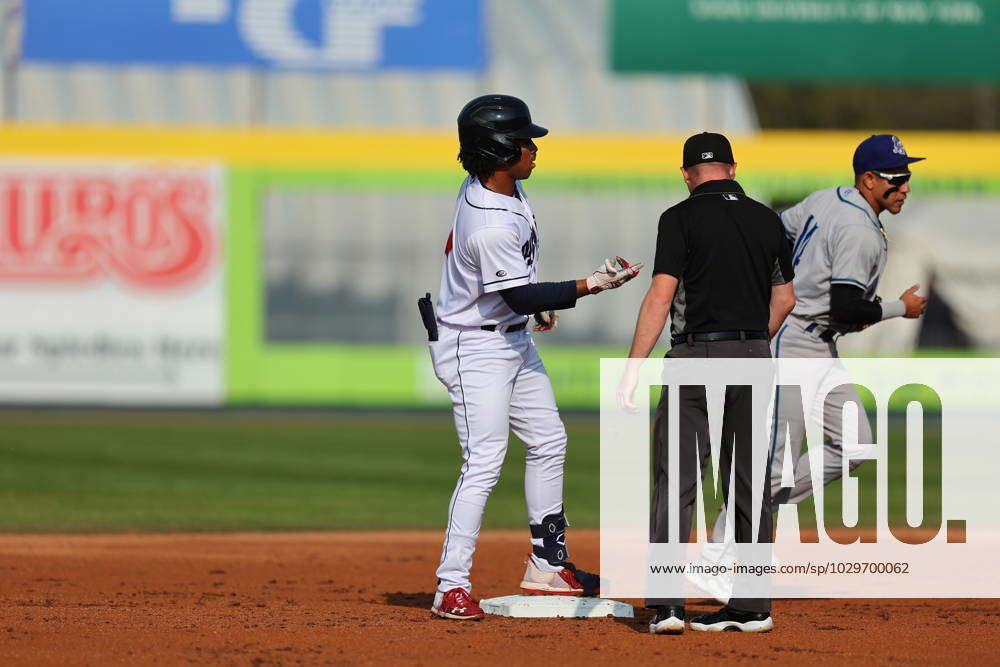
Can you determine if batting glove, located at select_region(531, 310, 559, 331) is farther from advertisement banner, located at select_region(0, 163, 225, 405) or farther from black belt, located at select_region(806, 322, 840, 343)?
advertisement banner, located at select_region(0, 163, 225, 405)

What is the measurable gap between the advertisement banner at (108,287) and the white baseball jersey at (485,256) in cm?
1589

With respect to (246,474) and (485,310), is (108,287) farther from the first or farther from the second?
(485,310)

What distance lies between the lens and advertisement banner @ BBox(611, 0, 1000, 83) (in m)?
22.8

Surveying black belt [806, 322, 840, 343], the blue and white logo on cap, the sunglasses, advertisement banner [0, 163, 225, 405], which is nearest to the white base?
black belt [806, 322, 840, 343]

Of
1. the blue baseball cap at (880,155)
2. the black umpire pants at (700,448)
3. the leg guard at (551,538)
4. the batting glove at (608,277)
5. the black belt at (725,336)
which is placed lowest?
the leg guard at (551,538)

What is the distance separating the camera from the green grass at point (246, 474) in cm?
1133

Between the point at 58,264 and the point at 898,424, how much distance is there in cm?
1240

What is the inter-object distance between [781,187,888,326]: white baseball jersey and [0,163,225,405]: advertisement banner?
621 inches

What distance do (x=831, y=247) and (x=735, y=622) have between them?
1.96 meters

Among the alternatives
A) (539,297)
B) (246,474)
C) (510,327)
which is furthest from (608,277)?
(246,474)

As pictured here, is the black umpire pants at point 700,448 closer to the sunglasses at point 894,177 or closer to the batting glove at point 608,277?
the batting glove at point 608,277

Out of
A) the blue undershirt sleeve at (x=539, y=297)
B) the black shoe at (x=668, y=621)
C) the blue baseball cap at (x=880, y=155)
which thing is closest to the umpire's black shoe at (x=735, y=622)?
the black shoe at (x=668, y=621)

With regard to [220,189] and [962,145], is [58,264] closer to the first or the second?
[220,189]

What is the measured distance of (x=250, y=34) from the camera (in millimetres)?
23062
